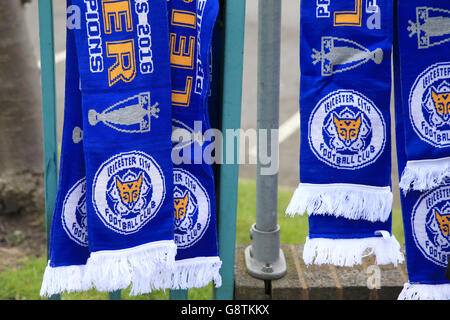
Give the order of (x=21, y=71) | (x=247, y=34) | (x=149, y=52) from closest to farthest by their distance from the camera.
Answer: (x=149, y=52) < (x=21, y=71) < (x=247, y=34)

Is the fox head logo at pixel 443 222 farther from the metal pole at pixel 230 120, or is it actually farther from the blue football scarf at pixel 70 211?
the blue football scarf at pixel 70 211

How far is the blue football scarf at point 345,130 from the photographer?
204 cm

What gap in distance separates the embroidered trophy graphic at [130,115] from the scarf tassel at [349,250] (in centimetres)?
79

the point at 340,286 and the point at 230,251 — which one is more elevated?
the point at 230,251

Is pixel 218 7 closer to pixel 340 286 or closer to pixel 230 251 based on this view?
pixel 230 251

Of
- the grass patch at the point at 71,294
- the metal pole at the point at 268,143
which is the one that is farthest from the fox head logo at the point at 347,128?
the grass patch at the point at 71,294

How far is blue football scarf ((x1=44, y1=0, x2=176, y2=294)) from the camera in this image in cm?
197

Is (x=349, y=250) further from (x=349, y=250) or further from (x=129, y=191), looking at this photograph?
(x=129, y=191)

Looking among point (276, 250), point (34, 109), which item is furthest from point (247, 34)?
point (276, 250)

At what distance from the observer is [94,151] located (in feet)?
6.62

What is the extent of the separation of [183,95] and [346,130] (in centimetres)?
63

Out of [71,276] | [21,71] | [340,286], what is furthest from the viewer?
[21,71]

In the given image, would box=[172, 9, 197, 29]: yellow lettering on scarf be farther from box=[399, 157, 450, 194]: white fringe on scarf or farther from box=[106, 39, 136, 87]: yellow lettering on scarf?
box=[399, 157, 450, 194]: white fringe on scarf

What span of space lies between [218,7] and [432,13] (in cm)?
79
